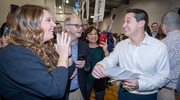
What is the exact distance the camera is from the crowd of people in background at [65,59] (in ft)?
2.36

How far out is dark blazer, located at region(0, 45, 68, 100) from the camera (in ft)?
2.27

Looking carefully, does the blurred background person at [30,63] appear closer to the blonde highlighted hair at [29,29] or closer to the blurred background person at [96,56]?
the blonde highlighted hair at [29,29]

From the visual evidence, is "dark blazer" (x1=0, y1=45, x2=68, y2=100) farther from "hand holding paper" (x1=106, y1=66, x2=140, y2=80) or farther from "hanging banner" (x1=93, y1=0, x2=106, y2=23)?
"hanging banner" (x1=93, y1=0, x2=106, y2=23)

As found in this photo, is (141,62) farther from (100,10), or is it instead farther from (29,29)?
(100,10)

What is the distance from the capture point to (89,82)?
7.30 feet

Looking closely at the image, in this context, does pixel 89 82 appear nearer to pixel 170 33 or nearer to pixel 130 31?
pixel 130 31

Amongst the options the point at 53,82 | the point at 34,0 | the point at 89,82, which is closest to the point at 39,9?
the point at 53,82

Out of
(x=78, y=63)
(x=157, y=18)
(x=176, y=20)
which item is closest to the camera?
(x=78, y=63)

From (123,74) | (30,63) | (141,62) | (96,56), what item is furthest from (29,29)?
(96,56)

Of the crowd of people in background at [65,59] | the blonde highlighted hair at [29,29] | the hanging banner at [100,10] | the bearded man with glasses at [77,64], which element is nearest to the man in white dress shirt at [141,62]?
the crowd of people in background at [65,59]

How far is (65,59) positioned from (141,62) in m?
1.00

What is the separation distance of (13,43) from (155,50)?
1531 mm

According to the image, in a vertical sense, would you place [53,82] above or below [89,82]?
above

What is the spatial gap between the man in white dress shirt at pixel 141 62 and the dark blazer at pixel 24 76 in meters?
0.62
